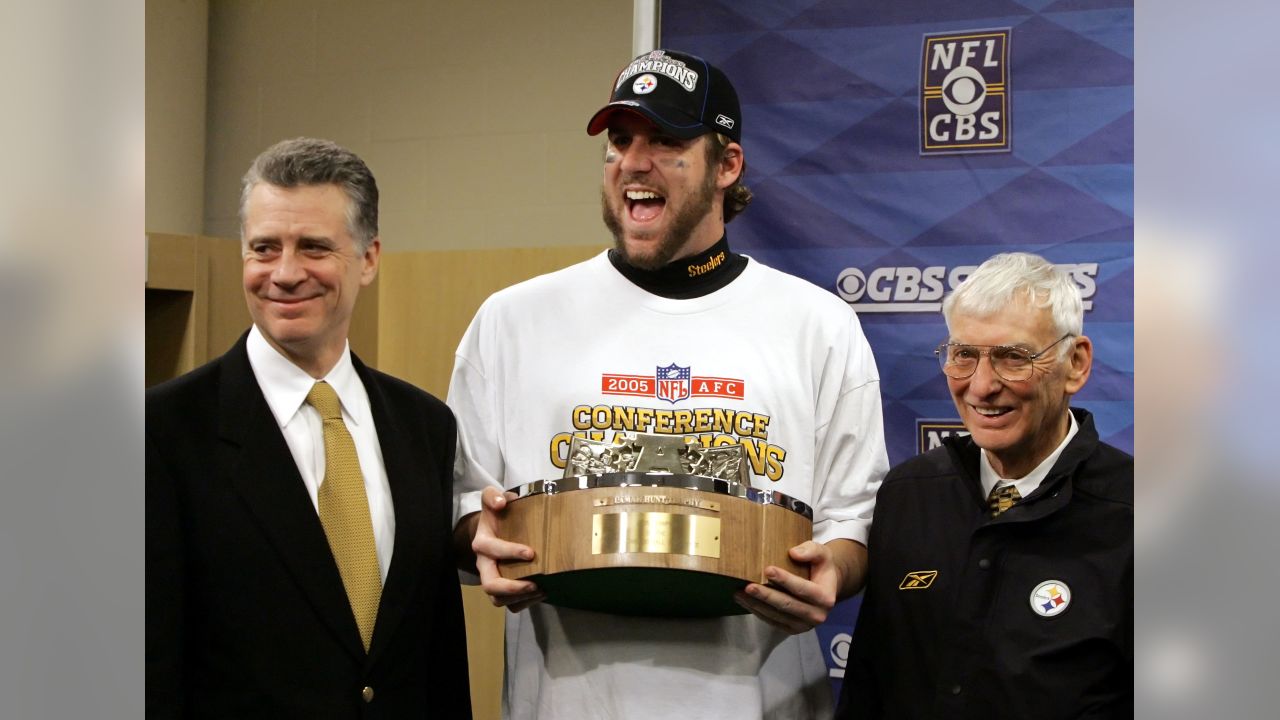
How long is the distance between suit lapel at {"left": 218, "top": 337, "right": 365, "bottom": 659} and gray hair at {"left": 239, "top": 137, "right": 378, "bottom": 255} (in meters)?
0.32

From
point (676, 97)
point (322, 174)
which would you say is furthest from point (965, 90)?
point (322, 174)

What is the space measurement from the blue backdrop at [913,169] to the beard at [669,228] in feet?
3.54

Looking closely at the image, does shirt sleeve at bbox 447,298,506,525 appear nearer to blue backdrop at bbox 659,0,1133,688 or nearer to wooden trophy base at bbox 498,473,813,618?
wooden trophy base at bbox 498,473,813,618

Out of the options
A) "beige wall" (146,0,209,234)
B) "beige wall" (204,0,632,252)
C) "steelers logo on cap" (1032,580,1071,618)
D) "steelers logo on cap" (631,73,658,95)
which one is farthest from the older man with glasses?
"beige wall" (146,0,209,234)

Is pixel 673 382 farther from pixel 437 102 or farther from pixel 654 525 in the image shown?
pixel 437 102

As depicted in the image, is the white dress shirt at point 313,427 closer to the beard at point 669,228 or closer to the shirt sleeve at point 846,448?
the beard at point 669,228

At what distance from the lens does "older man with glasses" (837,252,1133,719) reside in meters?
1.75

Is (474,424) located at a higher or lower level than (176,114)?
lower

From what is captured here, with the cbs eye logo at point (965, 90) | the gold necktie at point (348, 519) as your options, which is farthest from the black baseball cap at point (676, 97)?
the cbs eye logo at point (965, 90)

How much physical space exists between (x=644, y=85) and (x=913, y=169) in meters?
1.23

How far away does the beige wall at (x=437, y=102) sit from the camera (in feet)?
14.8

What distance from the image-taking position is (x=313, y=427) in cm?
189

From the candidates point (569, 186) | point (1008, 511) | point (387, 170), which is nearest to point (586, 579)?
point (1008, 511)
